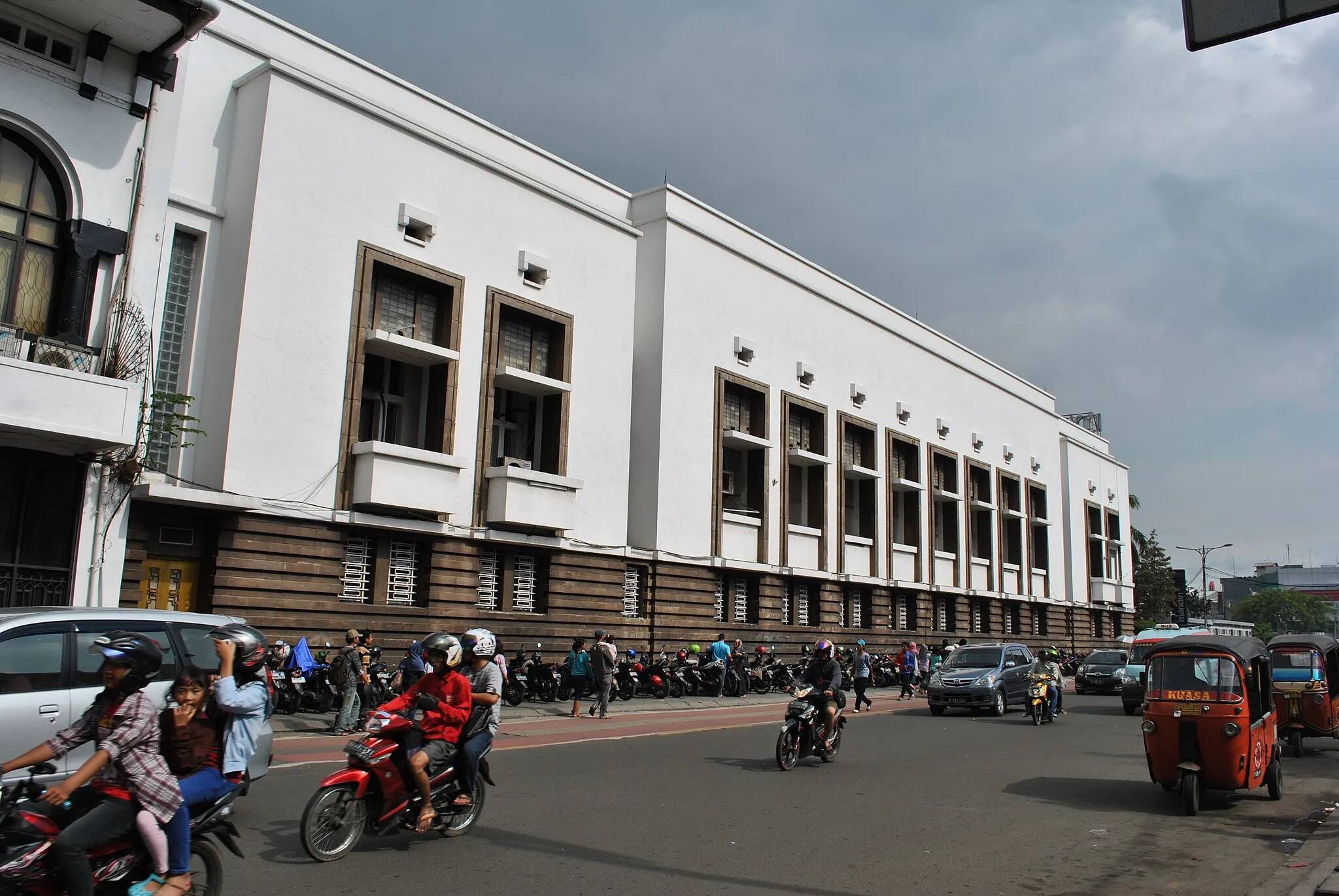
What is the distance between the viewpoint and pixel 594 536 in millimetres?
24656

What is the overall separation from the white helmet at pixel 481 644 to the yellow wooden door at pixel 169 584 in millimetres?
10123

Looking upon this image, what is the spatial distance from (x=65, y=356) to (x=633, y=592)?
592 inches

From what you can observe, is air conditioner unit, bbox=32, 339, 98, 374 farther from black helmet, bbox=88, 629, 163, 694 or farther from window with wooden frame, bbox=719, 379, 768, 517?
window with wooden frame, bbox=719, 379, 768, 517

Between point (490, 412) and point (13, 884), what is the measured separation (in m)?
17.9

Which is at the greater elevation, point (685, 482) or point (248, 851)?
point (685, 482)

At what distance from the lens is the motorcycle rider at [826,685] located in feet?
45.4

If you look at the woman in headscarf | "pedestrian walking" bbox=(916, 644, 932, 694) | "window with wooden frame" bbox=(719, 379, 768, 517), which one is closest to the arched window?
the woman in headscarf

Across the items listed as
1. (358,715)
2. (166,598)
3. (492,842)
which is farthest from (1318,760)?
(166,598)

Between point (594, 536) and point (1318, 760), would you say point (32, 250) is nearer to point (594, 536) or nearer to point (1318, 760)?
point (594, 536)

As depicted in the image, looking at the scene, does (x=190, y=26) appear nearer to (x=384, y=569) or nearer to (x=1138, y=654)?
(x=384, y=569)

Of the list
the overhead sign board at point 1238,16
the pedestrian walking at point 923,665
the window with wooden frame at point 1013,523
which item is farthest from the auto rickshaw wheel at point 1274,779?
the window with wooden frame at point 1013,523

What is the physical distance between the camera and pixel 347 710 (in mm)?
15828

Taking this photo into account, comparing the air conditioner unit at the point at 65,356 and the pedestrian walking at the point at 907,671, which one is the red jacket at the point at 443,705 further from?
the pedestrian walking at the point at 907,671

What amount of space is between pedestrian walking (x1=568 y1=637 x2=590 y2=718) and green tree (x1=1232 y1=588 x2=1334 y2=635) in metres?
119
